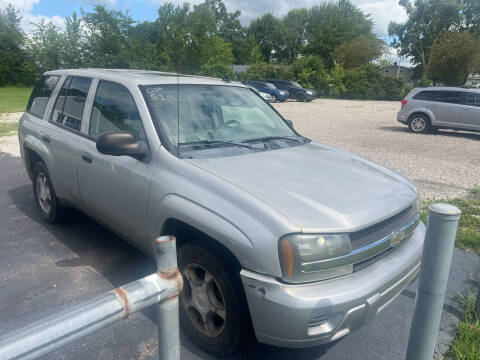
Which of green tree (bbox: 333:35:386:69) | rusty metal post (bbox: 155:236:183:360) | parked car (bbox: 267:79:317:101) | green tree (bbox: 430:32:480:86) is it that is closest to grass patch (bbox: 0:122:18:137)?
rusty metal post (bbox: 155:236:183:360)

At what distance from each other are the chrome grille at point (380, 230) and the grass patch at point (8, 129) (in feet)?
39.4

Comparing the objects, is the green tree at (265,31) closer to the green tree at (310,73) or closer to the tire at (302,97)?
the green tree at (310,73)

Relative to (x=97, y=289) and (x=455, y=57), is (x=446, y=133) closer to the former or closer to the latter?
(x=97, y=289)

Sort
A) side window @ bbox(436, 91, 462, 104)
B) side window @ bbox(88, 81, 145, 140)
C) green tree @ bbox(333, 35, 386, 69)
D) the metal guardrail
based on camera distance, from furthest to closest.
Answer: green tree @ bbox(333, 35, 386, 69), side window @ bbox(436, 91, 462, 104), side window @ bbox(88, 81, 145, 140), the metal guardrail

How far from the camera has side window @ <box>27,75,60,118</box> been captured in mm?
4465

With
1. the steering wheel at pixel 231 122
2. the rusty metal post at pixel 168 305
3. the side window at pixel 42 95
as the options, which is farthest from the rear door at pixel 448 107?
the rusty metal post at pixel 168 305

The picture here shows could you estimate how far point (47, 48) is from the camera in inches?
1721

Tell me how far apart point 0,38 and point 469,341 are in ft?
175

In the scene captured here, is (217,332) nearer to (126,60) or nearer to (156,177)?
(156,177)

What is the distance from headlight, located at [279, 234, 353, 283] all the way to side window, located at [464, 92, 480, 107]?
42.3 ft

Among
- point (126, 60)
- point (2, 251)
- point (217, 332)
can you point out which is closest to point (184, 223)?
point (217, 332)

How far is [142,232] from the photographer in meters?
2.90

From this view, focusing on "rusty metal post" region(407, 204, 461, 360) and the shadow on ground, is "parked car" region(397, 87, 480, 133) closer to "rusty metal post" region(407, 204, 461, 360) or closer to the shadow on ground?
the shadow on ground

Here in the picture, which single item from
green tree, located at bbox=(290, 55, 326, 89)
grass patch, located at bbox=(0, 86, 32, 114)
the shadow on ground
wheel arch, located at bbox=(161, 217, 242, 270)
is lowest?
the shadow on ground
